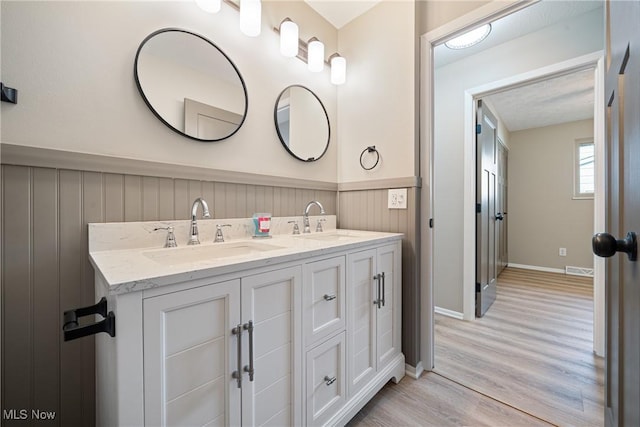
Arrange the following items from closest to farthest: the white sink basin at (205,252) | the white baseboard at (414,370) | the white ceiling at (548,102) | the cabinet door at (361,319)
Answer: the white sink basin at (205,252) → the cabinet door at (361,319) → the white baseboard at (414,370) → the white ceiling at (548,102)

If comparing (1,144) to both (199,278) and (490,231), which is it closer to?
(199,278)

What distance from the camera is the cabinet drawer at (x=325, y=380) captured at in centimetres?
102

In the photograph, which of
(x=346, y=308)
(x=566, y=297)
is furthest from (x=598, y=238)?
(x=566, y=297)

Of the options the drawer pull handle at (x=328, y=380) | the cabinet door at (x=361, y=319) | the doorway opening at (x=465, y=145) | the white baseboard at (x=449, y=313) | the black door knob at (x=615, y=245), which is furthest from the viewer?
the white baseboard at (x=449, y=313)

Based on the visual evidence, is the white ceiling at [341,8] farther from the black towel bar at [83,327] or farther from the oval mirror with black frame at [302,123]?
the black towel bar at [83,327]

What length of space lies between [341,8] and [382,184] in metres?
1.27

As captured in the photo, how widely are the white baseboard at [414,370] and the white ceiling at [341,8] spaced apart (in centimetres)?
235

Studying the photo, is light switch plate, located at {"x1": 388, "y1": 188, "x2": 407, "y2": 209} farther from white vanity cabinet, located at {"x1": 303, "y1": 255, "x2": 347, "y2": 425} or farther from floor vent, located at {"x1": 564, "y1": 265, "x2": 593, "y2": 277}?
floor vent, located at {"x1": 564, "y1": 265, "x2": 593, "y2": 277}

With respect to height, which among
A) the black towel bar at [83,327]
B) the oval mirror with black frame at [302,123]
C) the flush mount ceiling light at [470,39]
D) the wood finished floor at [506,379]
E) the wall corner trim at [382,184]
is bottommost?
the wood finished floor at [506,379]

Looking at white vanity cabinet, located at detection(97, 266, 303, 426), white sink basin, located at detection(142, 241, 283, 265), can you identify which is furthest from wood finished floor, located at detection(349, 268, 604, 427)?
white sink basin, located at detection(142, 241, 283, 265)

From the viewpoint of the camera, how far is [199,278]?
0.69 m

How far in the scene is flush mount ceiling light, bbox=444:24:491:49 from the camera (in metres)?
2.04

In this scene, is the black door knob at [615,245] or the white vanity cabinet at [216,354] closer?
the black door knob at [615,245]

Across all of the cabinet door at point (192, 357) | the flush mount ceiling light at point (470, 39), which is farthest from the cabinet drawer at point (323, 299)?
the flush mount ceiling light at point (470, 39)
